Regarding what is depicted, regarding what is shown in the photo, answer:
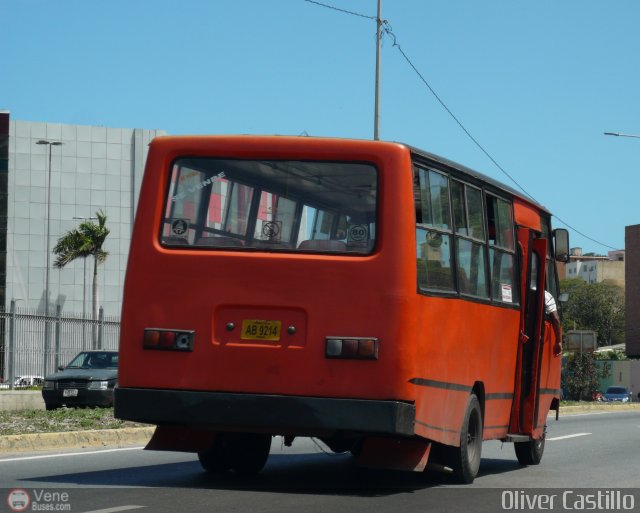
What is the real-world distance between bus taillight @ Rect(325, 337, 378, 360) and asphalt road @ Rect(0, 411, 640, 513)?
1.19 m

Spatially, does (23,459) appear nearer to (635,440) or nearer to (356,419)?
(356,419)

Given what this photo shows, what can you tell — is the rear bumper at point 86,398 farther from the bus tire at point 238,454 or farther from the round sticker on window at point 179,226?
the round sticker on window at point 179,226

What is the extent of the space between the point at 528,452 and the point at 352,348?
5356mm

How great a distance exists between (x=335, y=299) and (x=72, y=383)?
58.1 feet

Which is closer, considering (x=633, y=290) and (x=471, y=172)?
(x=471, y=172)

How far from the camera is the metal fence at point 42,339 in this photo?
30.0 metres

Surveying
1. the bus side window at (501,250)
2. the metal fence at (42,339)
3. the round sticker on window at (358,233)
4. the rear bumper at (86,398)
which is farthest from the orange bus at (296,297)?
the metal fence at (42,339)

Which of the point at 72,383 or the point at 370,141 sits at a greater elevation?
the point at 370,141

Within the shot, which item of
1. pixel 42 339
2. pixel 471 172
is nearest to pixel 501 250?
pixel 471 172

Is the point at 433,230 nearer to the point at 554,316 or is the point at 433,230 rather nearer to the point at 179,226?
the point at 179,226

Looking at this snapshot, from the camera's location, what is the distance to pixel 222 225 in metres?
11.8

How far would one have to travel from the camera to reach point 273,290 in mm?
11461

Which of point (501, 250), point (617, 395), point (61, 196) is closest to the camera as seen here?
point (501, 250)

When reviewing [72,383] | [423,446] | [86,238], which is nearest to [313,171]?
[423,446]
